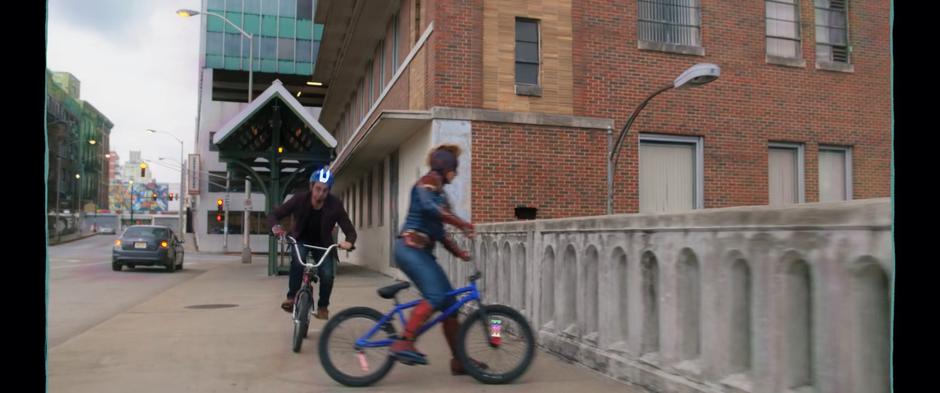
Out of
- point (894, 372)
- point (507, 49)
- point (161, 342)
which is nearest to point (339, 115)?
point (507, 49)

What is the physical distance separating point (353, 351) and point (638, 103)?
10.6 meters

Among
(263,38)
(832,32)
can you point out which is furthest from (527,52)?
(263,38)

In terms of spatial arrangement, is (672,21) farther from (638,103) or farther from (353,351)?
(353,351)

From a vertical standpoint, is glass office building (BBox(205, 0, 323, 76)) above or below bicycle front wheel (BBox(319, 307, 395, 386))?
above

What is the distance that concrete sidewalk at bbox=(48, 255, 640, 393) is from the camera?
5121 mm

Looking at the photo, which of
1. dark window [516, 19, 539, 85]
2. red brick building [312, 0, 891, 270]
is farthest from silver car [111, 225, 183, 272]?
dark window [516, 19, 539, 85]

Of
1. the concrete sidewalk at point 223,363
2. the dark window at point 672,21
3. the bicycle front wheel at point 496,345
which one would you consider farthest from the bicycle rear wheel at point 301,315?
the dark window at point 672,21

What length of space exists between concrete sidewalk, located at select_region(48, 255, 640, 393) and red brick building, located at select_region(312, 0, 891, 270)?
553cm

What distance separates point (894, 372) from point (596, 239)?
10.0 feet

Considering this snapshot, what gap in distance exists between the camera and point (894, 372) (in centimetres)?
279

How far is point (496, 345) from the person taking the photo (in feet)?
16.9

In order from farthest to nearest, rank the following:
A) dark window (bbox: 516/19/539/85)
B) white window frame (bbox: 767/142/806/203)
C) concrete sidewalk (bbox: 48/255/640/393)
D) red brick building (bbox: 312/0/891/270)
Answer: white window frame (bbox: 767/142/806/203) < dark window (bbox: 516/19/539/85) < red brick building (bbox: 312/0/891/270) < concrete sidewalk (bbox: 48/255/640/393)

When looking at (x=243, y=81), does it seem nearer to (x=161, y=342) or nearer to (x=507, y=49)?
(x=507, y=49)

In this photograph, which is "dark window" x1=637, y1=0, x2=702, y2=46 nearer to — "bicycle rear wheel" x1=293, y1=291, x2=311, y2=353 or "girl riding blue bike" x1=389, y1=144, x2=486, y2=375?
"bicycle rear wheel" x1=293, y1=291, x2=311, y2=353
